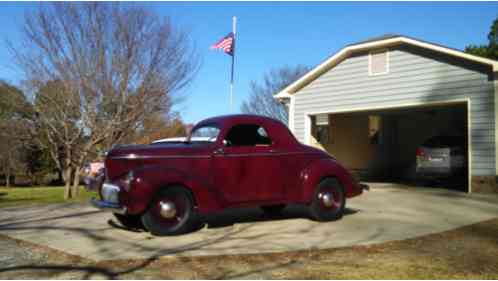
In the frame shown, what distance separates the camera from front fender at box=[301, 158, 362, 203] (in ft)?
25.1

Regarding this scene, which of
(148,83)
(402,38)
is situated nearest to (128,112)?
(148,83)

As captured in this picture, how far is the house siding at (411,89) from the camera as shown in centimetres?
1200

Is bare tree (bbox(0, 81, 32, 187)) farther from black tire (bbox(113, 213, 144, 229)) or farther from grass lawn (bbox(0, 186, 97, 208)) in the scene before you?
black tire (bbox(113, 213, 144, 229))

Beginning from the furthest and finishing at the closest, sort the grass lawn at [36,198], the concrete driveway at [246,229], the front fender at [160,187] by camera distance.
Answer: the grass lawn at [36,198] < the front fender at [160,187] < the concrete driveway at [246,229]

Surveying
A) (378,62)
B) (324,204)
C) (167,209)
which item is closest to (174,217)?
(167,209)

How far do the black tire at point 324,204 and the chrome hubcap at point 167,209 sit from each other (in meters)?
2.36

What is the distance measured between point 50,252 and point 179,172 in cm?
191

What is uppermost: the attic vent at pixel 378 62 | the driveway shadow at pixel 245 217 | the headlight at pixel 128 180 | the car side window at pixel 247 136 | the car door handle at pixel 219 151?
the attic vent at pixel 378 62

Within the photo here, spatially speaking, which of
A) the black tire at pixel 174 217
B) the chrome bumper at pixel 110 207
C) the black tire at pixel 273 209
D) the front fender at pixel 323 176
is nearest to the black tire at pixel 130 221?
the chrome bumper at pixel 110 207

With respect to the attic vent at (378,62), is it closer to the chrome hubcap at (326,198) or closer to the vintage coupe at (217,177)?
the vintage coupe at (217,177)

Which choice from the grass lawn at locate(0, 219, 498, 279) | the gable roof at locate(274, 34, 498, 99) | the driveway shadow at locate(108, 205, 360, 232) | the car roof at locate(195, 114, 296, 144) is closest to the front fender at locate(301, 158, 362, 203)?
the car roof at locate(195, 114, 296, 144)

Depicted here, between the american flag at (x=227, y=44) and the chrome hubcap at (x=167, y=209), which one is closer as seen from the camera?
the chrome hubcap at (x=167, y=209)

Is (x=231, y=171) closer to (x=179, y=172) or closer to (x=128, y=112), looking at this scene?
(x=179, y=172)

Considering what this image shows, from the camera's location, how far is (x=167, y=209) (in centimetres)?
659
